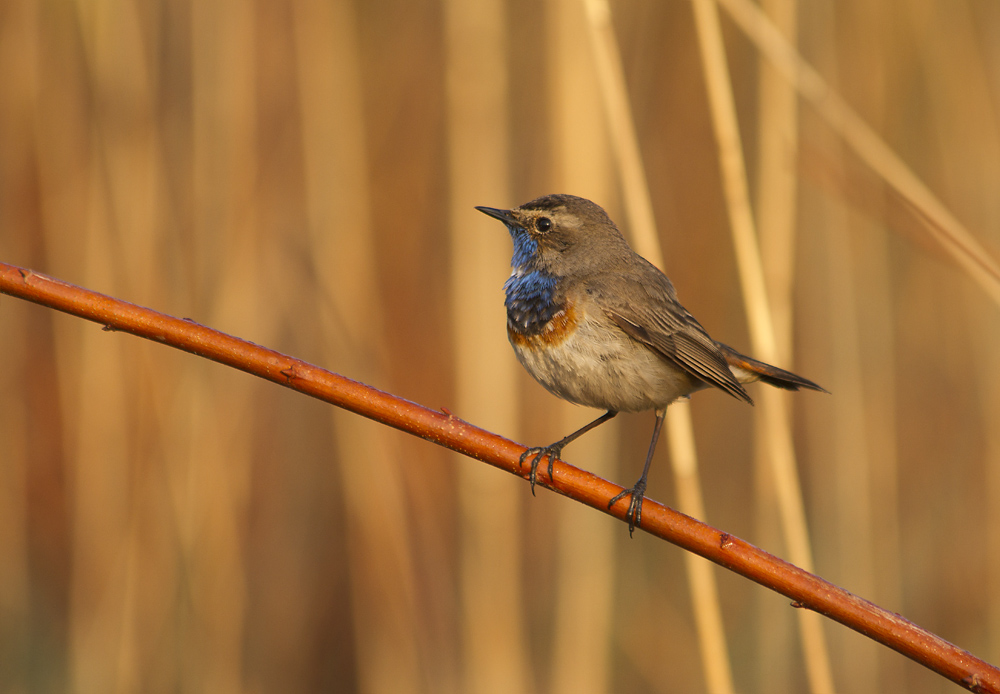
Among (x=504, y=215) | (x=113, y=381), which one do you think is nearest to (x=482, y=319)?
(x=504, y=215)

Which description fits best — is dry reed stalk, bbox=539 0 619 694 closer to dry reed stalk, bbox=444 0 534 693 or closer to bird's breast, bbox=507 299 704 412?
dry reed stalk, bbox=444 0 534 693

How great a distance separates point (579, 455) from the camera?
3.00 m

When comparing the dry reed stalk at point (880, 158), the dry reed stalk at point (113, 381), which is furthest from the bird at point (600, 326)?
the dry reed stalk at point (113, 381)

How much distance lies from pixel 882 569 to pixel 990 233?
4.59 ft

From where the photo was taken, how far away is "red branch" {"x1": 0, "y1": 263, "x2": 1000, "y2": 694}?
141 centimetres

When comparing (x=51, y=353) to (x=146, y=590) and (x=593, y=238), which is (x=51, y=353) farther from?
(x=593, y=238)

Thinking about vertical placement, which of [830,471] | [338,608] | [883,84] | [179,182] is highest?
[883,84]

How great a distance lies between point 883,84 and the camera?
127 inches

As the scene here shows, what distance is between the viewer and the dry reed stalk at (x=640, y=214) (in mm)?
2168

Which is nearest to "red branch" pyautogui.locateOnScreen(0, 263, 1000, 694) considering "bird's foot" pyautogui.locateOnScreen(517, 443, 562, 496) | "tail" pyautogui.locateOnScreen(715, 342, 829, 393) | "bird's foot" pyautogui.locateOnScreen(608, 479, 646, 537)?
"bird's foot" pyautogui.locateOnScreen(517, 443, 562, 496)

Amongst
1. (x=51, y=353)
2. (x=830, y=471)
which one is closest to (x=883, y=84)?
(x=830, y=471)

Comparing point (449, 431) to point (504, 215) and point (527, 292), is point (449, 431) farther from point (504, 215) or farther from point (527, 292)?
point (504, 215)

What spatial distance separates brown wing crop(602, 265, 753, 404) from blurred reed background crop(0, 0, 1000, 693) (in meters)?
0.27

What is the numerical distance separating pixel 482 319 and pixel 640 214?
30.4 inches
